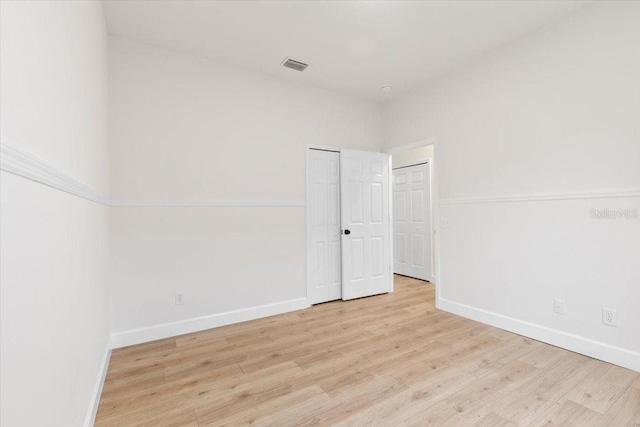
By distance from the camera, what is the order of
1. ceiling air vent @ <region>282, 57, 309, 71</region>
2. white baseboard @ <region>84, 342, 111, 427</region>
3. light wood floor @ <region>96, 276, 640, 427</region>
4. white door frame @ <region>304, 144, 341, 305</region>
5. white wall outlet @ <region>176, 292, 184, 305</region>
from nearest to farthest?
white baseboard @ <region>84, 342, 111, 427</region> < light wood floor @ <region>96, 276, 640, 427</region> < white wall outlet @ <region>176, 292, 184, 305</region> < ceiling air vent @ <region>282, 57, 309, 71</region> < white door frame @ <region>304, 144, 341, 305</region>

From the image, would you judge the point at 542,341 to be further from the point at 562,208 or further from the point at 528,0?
the point at 528,0

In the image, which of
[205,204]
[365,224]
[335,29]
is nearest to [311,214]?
[365,224]

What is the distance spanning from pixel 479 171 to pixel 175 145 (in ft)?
10.3

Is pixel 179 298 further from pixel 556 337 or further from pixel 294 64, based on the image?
pixel 556 337

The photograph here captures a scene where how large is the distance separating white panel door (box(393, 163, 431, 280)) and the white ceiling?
7.20ft

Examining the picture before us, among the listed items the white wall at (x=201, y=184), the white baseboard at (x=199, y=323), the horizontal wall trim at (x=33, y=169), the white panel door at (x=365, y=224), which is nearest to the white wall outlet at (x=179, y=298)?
the white wall at (x=201, y=184)

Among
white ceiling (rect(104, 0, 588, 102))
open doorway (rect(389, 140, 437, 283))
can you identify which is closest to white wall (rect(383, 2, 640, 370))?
white ceiling (rect(104, 0, 588, 102))

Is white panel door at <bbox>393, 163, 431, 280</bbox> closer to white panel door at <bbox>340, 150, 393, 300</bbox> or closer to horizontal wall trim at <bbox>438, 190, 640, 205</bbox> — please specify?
white panel door at <bbox>340, 150, 393, 300</bbox>

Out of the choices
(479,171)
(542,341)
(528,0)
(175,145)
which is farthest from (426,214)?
(175,145)

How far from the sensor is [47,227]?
0.97 meters

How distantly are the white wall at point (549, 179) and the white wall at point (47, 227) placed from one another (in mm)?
3318

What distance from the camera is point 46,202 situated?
0.96 metres

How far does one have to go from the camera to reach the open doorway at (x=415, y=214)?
197 inches

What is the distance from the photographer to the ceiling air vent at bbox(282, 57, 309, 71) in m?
3.15
